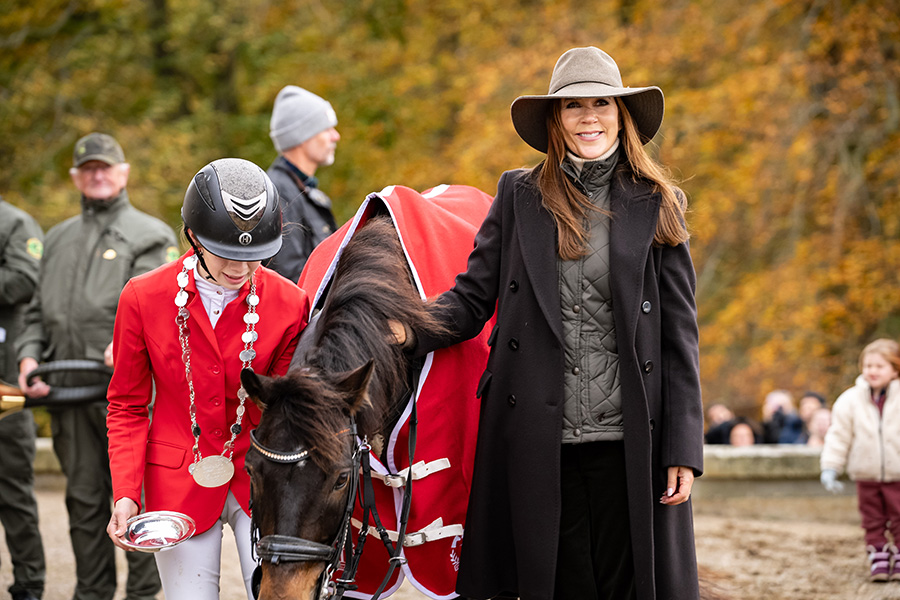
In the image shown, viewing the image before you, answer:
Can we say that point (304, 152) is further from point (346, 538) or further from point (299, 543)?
point (299, 543)

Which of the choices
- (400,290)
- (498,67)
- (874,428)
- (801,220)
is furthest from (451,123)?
(400,290)

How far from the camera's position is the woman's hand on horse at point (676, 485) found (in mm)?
3094

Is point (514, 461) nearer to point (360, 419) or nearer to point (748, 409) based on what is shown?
point (360, 419)

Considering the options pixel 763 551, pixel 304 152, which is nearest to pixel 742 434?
pixel 763 551

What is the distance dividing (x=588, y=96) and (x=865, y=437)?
418cm

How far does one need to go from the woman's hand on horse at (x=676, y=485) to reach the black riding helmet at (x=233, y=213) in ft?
4.69

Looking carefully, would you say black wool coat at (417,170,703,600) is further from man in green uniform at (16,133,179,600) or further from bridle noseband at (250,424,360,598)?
man in green uniform at (16,133,179,600)

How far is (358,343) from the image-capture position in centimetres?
307


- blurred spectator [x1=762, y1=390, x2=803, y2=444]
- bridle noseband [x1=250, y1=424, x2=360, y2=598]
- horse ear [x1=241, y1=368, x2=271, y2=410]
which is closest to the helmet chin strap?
horse ear [x1=241, y1=368, x2=271, y2=410]

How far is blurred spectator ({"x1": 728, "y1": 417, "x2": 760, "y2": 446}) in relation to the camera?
9.84 meters

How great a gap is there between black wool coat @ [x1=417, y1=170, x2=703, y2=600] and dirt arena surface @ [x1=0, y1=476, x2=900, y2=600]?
1.40m

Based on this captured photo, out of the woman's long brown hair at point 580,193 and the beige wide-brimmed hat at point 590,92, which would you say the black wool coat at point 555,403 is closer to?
the woman's long brown hair at point 580,193

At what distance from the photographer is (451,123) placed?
1634cm

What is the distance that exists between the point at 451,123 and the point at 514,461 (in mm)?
13555
